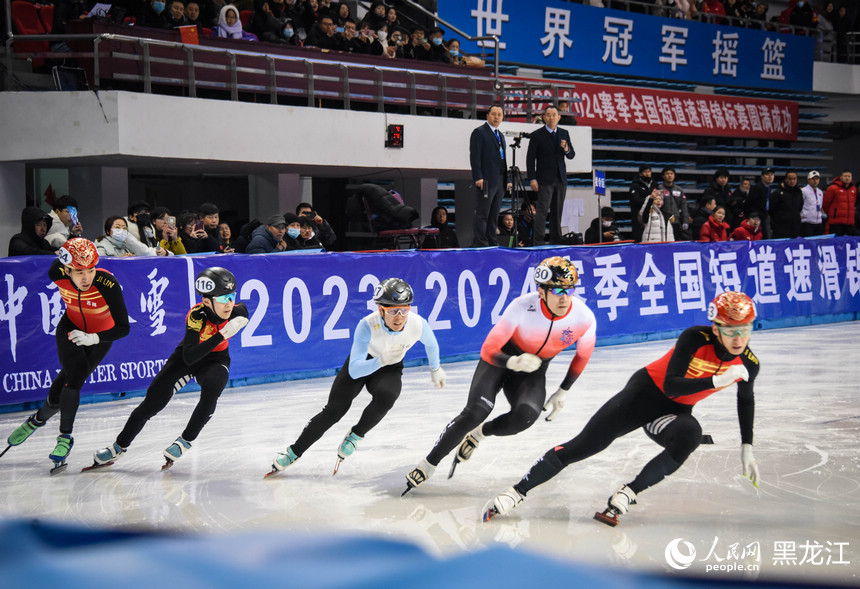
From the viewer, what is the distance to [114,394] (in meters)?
8.74

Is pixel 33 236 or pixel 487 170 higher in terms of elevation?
pixel 487 170

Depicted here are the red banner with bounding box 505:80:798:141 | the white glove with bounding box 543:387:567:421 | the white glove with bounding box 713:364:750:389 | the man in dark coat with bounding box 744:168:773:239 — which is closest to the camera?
the white glove with bounding box 713:364:750:389

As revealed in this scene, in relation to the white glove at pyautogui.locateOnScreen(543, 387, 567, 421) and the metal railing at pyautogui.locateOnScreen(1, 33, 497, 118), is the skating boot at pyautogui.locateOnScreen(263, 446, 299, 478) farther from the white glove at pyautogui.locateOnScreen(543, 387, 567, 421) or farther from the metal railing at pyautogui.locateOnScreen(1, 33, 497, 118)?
the metal railing at pyautogui.locateOnScreen(1, 33, 497, 118)

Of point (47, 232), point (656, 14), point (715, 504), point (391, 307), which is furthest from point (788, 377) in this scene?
point (656, 14)

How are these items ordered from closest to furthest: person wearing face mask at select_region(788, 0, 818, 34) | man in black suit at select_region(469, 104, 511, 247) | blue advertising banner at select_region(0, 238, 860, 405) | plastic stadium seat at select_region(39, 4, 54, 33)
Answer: blue advertising banner at select_region(0, 238, 860, 405)
man in black suit at select_region(469, 104, 511, 247)
plastic stadium seat at select_region(39, 4, 54, 33)
person wearing face mask at select_region(788, 0, 818, 34)

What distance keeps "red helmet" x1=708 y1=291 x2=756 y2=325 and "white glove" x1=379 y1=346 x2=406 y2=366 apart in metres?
1.99

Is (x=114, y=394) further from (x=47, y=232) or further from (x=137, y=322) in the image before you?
(x=47, y=232)

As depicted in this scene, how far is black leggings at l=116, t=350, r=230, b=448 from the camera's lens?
6.14 meters

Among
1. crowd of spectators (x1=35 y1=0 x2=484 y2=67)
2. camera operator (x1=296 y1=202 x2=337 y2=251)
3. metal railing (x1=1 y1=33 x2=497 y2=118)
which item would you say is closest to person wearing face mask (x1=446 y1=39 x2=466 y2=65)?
crowd of spectators (x1=35 y1=0 x2=484 y2=67)

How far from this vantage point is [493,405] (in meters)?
5.52

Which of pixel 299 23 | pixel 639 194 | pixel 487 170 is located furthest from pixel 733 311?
pixel 299 23

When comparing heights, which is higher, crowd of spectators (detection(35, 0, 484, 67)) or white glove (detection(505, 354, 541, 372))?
crowd of spectators (detection(35, 0, 484, 67))

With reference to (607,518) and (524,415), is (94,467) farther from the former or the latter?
(607,518)

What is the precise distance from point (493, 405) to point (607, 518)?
37.7 inches
